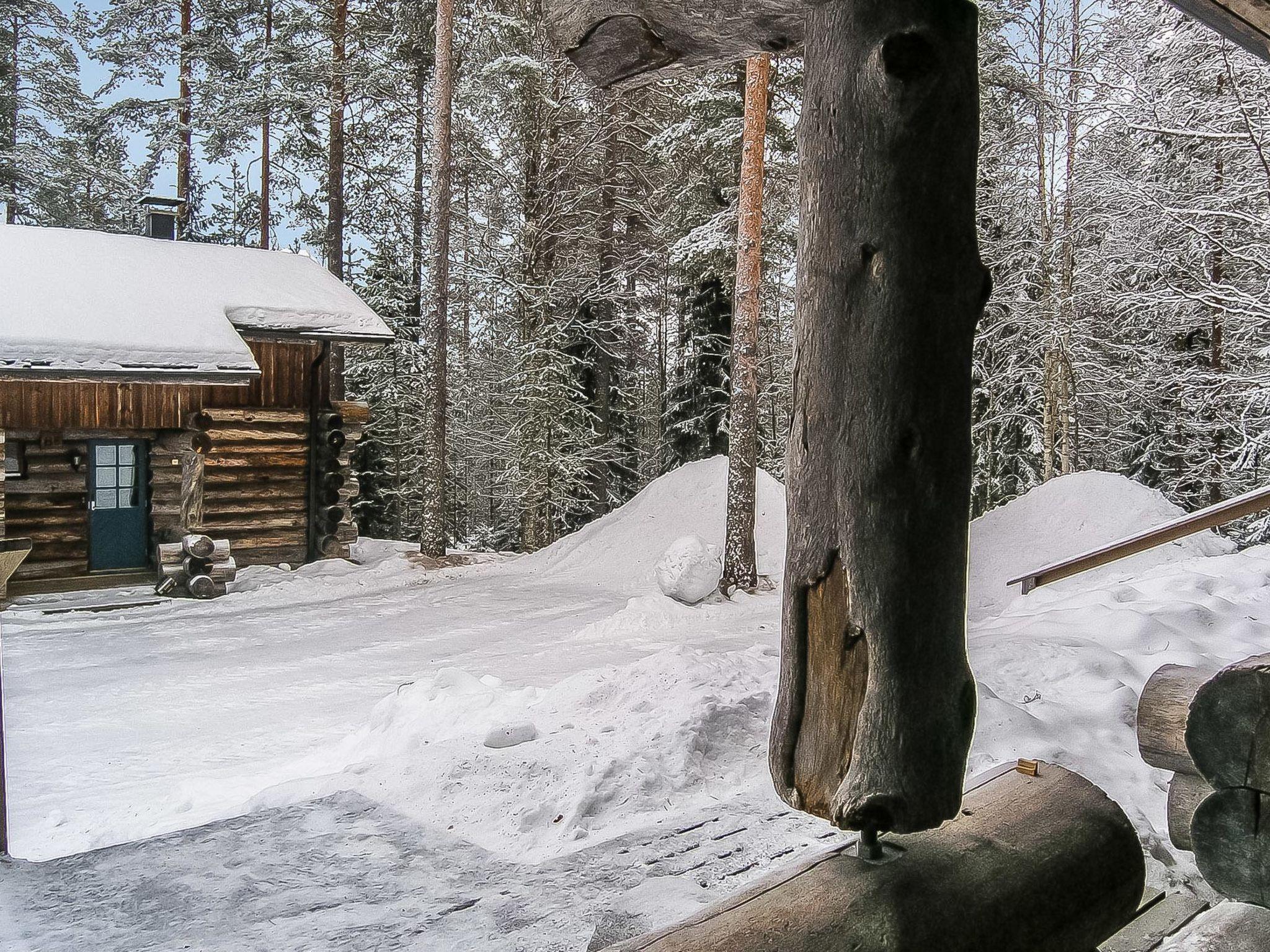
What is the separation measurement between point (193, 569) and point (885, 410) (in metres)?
13.0

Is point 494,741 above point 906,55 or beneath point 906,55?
beneath

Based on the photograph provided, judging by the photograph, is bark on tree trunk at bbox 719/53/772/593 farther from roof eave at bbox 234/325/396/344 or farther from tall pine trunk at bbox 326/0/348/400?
tall pine trunk at bbox 326/0/348/400

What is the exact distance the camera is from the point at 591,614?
1107 cm

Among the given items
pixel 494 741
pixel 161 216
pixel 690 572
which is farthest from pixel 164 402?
pixel 494 741

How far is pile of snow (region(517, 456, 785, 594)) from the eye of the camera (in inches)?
534

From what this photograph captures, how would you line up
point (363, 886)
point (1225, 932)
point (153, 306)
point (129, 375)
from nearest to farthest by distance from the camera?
point (1225, 932)
point (363, 886)
point (129, 375)
point (153, 306)

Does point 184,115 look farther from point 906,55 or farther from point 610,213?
point 906,55

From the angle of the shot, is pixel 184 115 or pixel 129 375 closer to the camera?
pixel 129 375

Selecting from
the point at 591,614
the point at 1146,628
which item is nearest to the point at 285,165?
the point at 591,614

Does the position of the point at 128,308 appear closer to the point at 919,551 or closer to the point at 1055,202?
the point at 919,551

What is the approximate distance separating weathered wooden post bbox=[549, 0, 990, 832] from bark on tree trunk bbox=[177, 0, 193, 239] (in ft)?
68.2

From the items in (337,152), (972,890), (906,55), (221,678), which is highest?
(337,152)

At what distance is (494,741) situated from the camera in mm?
5441

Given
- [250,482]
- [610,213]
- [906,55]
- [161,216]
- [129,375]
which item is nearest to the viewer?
[906,55]
